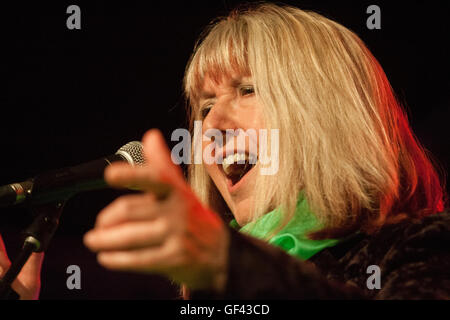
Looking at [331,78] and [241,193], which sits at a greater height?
[331,78]

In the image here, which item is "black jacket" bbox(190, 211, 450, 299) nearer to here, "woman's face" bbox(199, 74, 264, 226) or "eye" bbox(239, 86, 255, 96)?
"woman's face" bbox(199, 74, 264, 226)

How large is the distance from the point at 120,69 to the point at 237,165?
4.62 ft

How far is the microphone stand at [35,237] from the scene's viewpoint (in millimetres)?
→ 1092

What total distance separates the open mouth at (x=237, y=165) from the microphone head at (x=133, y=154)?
0.31 meters

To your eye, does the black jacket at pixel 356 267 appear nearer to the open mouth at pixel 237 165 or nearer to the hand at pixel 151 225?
the hand at pixel 151 225

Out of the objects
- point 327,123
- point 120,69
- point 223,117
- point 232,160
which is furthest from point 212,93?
point 120,69

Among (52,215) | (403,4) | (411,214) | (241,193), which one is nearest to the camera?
(52,215)

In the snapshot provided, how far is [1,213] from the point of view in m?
3.43

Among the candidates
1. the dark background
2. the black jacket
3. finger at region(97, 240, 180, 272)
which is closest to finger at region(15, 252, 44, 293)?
the black jacket

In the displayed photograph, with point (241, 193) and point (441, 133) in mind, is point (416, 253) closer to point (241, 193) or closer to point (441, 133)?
point (241, 193)

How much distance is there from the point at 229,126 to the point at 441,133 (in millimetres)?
1702

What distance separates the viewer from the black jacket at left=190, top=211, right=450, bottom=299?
0.69 metres

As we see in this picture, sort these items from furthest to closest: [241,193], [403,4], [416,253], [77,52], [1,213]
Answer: [1,213] → [77,52] → [403,4] → [241,193] → [416,253]

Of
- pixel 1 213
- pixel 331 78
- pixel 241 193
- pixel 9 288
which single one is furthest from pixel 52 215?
pixel 1 213
